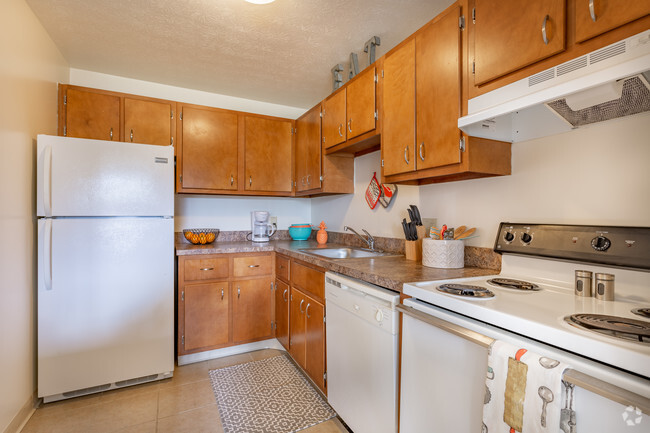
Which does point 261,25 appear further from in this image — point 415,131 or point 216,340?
point 216,340

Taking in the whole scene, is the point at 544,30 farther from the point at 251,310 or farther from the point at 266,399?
the point at 251,310

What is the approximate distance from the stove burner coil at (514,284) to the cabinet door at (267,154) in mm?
2224

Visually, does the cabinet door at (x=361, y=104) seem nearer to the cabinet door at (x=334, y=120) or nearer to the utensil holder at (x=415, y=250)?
the cabinet door at (x=334, y=120)

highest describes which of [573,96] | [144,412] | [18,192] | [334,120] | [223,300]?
[334,120]

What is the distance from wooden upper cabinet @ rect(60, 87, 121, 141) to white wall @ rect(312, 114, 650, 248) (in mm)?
2537

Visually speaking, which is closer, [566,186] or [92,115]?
[566,186]

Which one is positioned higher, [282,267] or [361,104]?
[361,104]

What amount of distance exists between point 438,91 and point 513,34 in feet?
1.21

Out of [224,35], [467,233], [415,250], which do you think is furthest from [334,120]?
[467,233]

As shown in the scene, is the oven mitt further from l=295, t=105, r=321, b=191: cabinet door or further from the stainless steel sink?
l=295, t=105, r=321, b=191: cabinet door

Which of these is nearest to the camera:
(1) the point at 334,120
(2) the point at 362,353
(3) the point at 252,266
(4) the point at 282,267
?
(2) the point at 362,353

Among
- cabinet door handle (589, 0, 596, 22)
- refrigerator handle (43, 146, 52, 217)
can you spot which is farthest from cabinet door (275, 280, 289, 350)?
cabinet door handle (589, 0, 596, 22)

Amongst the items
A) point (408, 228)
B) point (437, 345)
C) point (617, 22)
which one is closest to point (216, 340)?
point (408, 228)

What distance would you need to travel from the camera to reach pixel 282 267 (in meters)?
2.52
